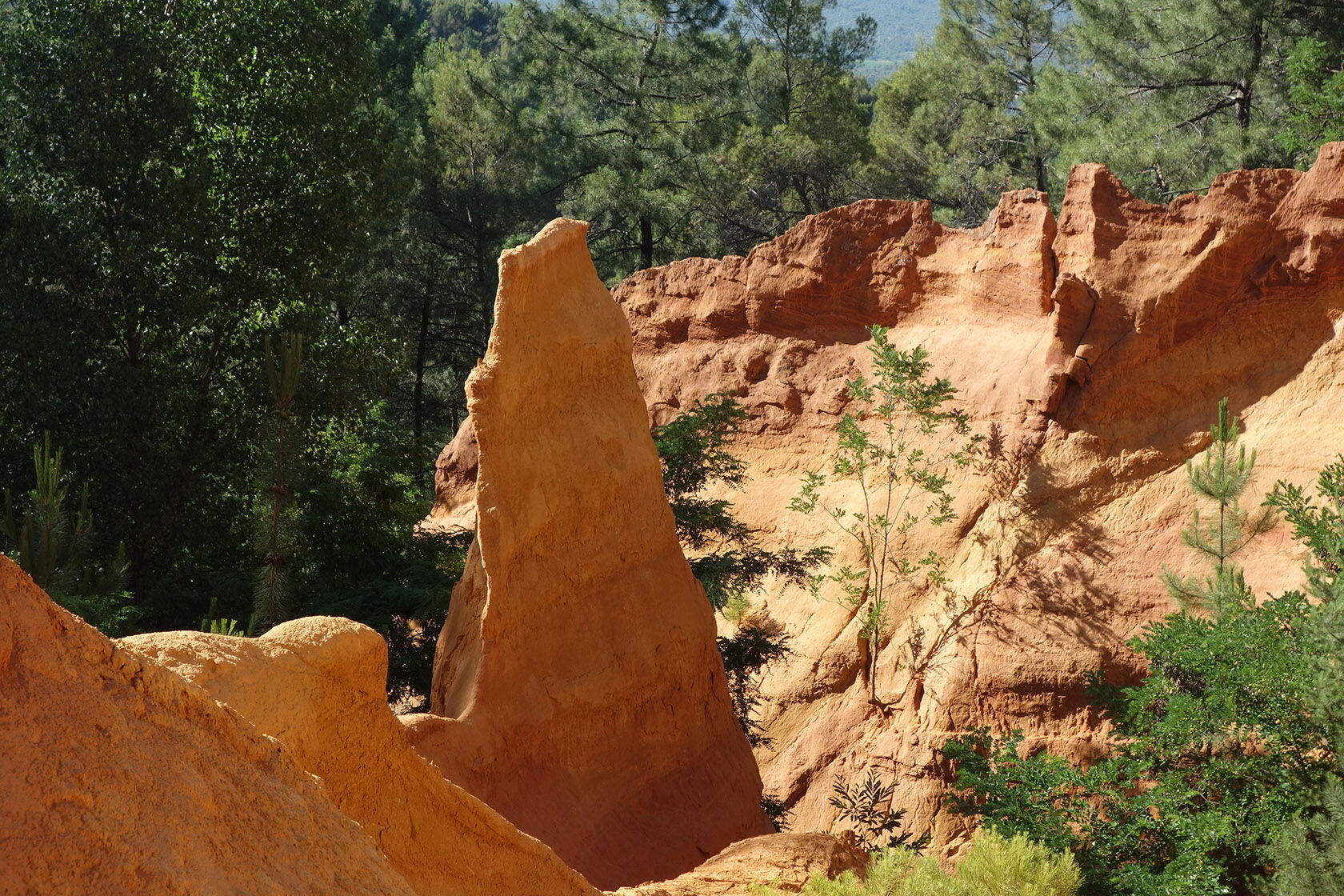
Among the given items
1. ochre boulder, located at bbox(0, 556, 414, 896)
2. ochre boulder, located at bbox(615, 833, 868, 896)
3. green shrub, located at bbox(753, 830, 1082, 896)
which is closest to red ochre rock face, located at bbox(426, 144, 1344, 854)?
green shrub, located at bbox(753, 830, 1082, 896)

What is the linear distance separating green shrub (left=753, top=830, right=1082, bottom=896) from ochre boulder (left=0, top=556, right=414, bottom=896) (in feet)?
11.5

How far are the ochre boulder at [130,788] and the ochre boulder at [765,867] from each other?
3.32m

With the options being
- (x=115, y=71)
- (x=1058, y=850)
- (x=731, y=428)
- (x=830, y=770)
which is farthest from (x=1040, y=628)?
(x=115, y=71)

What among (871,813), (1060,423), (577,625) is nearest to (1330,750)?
(871,813)

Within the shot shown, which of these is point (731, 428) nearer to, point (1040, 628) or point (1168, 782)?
point (1040, 628)

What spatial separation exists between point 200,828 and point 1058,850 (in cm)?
806

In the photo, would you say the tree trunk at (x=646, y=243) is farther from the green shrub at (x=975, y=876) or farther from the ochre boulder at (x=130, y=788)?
Result: the ochre boulder at (x=130, y=788)

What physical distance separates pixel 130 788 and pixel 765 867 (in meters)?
5.05

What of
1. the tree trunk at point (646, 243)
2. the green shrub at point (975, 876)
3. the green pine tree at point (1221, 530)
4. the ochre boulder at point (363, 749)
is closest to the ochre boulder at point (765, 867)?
the green shrub at point (975, 876)

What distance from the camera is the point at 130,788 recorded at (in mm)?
3428

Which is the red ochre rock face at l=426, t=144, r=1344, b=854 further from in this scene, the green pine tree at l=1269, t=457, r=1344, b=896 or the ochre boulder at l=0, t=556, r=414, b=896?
the ochre boulder at l=0, t=556, r=414, b=896

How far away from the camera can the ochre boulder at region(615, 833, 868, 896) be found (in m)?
7.36

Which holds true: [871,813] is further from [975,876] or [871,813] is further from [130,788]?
[130,788]

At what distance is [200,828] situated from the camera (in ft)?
11.6
